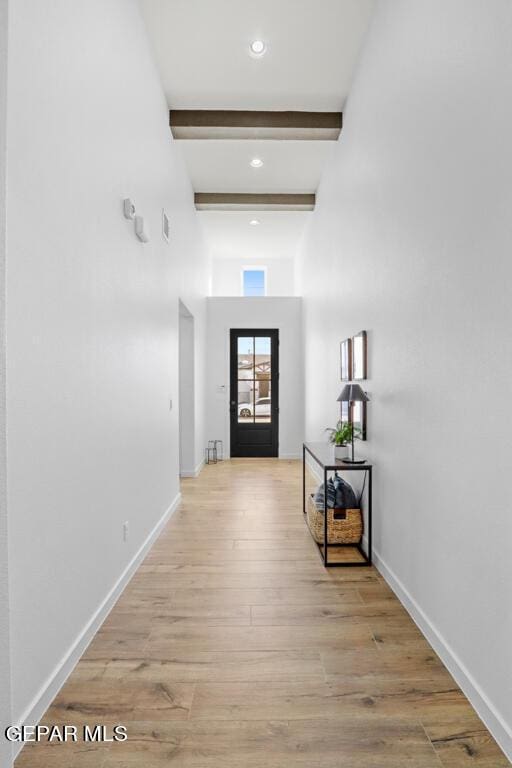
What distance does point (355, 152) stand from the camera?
3.62m

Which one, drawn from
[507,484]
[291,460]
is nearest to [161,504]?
[507,484]

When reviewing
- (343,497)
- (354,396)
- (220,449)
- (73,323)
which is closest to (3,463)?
(73,323)

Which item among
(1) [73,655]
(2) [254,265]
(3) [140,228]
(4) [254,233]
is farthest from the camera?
(2) [254,265]

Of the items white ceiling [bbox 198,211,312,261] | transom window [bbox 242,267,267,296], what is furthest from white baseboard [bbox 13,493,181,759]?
transom window [bbox 242,267,267,296]

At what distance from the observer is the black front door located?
7652mm

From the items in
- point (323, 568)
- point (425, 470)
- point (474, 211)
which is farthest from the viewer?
point (323, 568)

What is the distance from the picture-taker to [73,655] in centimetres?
189

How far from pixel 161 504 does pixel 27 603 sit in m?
2.23

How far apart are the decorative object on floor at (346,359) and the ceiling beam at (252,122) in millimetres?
1952

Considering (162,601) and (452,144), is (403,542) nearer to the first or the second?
(162,601)

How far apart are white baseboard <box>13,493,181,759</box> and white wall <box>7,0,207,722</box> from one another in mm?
11

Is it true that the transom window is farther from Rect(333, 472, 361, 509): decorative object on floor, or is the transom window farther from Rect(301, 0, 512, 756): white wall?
Rect(333, 472, 361, 509): decorative object on floor

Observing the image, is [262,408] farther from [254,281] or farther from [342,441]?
[342,441]

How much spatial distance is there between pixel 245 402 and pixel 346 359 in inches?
156
